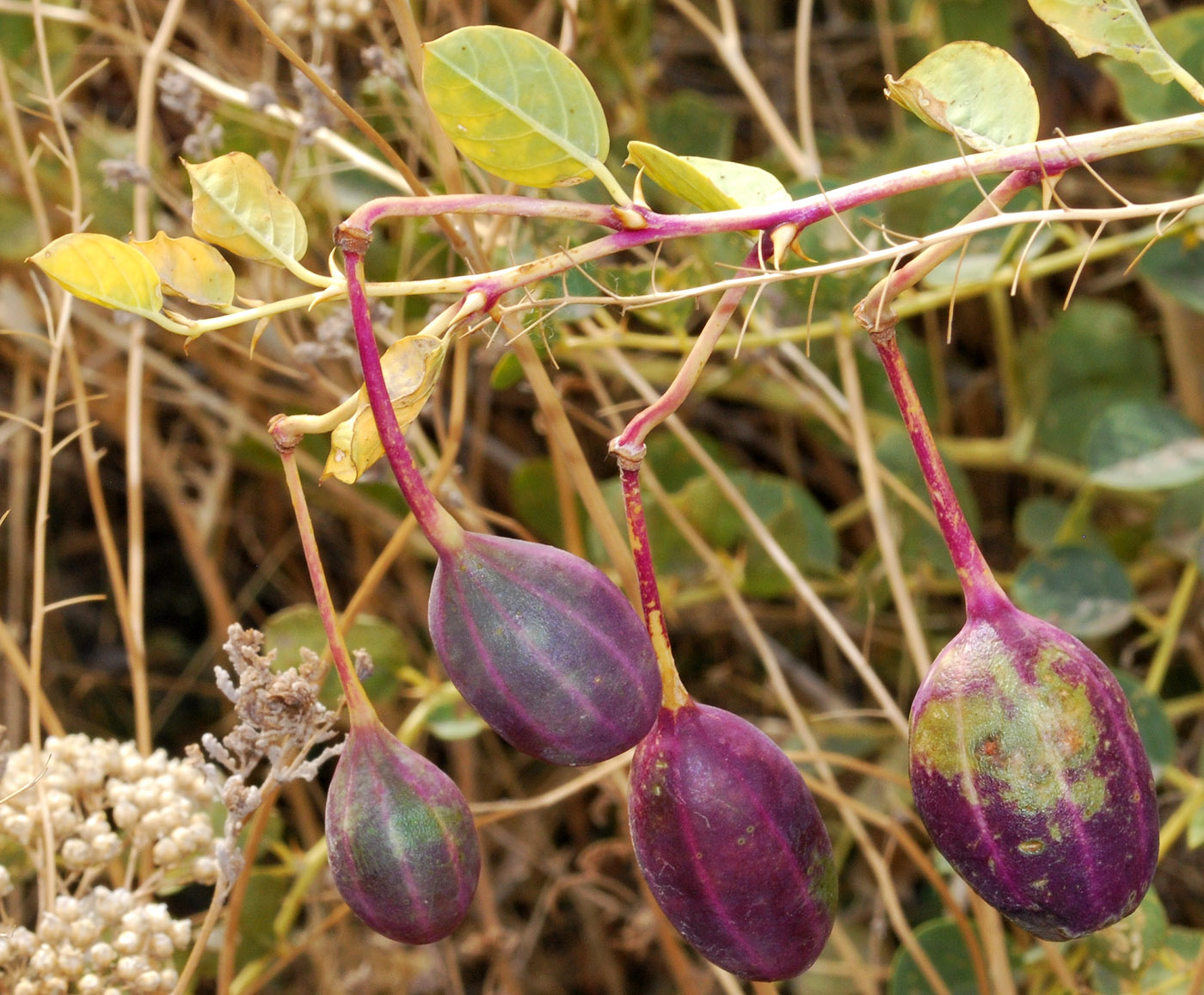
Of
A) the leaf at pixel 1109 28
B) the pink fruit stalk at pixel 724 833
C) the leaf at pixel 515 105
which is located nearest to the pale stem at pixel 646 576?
the pink fruit stalk at pixel 724 833

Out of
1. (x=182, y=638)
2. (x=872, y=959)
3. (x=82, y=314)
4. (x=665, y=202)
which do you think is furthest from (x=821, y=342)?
(x=182, y=638)

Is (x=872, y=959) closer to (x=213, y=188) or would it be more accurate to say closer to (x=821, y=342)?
(x=821, y=342)

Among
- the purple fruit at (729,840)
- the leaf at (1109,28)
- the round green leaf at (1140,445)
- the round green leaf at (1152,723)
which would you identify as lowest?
the round green leaf at (1152,723)

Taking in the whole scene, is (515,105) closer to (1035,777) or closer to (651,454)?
(1035,777)

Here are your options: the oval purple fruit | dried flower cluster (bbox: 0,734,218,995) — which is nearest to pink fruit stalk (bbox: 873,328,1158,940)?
the oval purple fruit

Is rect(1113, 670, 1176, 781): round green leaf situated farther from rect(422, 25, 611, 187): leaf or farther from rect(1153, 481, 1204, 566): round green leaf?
rect(422, 25, 611, 187): leaf

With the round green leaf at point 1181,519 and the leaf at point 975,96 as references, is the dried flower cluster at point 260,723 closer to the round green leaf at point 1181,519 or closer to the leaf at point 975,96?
the leaf at point 975,96

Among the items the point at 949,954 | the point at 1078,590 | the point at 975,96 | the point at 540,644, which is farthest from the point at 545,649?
the point at 1078,590
